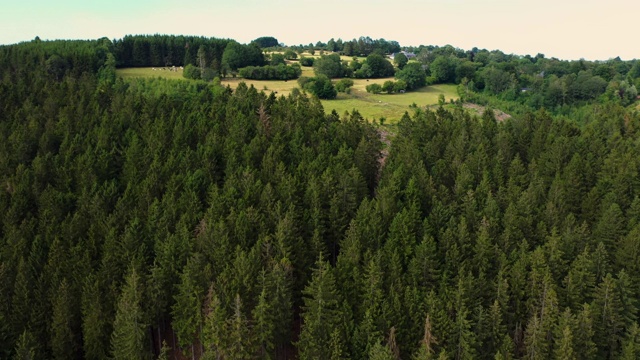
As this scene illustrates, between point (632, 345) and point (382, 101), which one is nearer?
point (632, 345)

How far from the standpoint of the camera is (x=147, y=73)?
486 ft

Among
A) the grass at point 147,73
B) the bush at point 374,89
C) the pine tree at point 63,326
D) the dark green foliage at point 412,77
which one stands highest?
the dark green foliage at point 412,77

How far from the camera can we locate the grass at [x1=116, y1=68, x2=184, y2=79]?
469 ft

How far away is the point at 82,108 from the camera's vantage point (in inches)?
3738

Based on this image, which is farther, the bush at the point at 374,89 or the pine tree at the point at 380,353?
the bush at the point at 374,89

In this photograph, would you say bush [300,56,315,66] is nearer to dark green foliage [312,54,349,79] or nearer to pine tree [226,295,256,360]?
dark green foliage [312,54,349,79]

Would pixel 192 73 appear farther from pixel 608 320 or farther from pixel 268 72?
pixel 608 320

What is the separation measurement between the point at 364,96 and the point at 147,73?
65.2m

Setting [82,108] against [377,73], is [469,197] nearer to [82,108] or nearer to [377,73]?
[82,108]

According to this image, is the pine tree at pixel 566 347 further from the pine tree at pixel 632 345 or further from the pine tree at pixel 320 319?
the pine tree at pixel 320 319

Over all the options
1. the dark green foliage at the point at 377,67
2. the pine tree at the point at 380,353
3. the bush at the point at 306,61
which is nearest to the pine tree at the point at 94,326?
the pine tree at the point at 380,353

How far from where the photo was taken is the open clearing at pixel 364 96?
398 feet

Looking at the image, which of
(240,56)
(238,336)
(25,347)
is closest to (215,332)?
(238,336)

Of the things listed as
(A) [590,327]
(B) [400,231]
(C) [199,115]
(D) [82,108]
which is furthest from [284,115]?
(A) [590,327]
